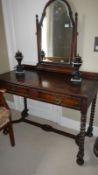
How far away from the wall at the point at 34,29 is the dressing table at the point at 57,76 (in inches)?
3.2

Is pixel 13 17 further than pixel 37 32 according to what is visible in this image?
Yes

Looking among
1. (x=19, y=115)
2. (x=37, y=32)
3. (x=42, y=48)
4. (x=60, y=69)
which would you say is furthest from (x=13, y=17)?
(x=19, y=115)

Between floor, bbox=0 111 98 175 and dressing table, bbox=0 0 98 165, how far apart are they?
99mm

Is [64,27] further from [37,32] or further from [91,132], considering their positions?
[91,132]

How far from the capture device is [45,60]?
2.08 metres

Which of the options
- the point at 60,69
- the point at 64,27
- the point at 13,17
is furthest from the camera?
the point at 13,17

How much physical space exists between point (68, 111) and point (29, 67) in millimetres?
841

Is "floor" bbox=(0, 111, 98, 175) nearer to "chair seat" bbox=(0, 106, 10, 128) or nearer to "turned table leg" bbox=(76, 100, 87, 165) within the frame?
"turned table leg" bbox=(76, 100, 87, 165)

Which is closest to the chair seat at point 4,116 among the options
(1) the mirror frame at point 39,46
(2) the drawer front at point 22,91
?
(2) the drawer front at point 22,91

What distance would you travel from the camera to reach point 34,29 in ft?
6.82

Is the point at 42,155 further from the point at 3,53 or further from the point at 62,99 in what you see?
the point at 3,53

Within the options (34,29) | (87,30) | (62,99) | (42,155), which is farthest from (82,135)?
(34,29)

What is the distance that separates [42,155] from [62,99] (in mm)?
770

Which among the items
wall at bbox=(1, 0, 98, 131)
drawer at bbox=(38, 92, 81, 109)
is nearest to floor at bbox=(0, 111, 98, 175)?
wall at bbox=(1, 0, 98, 131)
